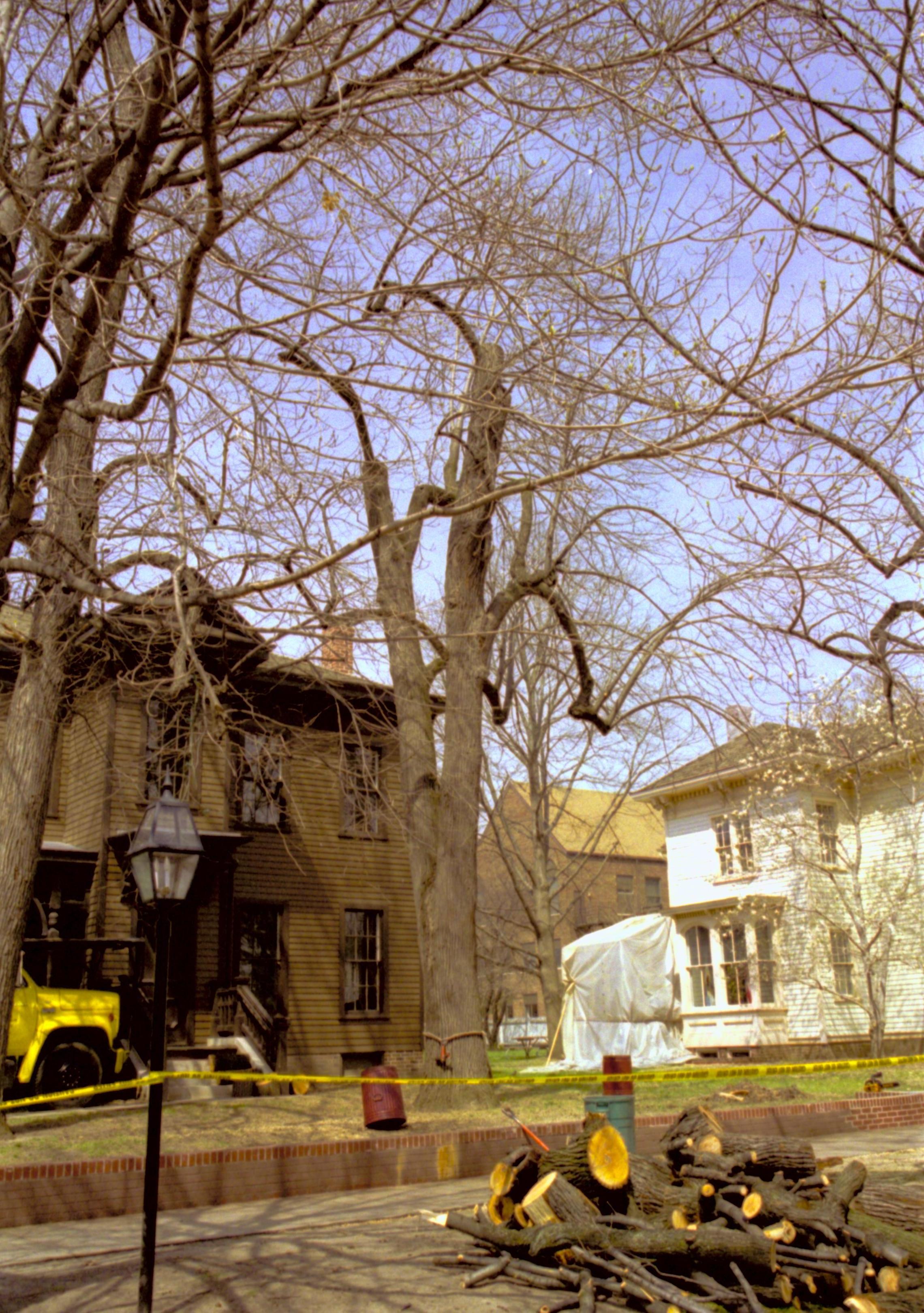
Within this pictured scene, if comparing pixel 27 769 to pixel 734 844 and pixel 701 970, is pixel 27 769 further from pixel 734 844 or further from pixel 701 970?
pixel 701 970

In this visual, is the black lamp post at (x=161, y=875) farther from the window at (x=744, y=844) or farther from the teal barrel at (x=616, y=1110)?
the window at (x=744, y=844)

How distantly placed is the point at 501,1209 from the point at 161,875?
117 inches

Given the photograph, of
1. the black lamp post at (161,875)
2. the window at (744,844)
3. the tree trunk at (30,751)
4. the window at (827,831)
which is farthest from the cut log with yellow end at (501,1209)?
the window at (744,844)

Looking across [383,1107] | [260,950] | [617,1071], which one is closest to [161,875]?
[617,1071]

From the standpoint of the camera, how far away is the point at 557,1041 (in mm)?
26969

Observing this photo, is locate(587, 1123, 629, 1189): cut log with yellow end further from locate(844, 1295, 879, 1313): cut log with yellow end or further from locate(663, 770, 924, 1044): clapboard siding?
locate(663, 770, 924, 1044): clapboard siding

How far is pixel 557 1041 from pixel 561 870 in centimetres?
399

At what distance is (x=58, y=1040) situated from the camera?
14.2m

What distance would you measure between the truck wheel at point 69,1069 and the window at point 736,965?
17.9m

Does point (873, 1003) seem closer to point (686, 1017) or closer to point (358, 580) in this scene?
point (686, 1017)

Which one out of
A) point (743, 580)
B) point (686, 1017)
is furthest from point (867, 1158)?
point (686, 1017)

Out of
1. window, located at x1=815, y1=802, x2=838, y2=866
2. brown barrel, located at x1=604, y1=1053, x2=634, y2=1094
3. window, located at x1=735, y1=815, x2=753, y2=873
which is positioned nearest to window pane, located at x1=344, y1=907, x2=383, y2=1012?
window, located at x1=735, y1=815, x2=753, y2=873

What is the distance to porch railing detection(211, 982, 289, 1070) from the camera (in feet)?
59.6

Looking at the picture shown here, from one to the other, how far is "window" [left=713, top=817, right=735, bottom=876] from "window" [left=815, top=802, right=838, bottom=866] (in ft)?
7.80
